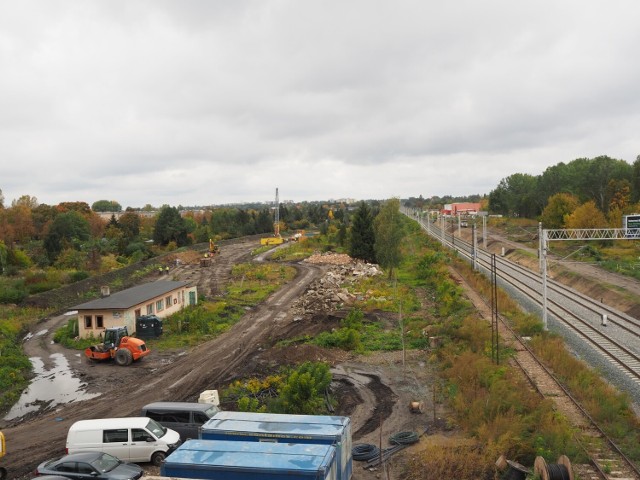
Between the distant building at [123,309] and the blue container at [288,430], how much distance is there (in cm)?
1845

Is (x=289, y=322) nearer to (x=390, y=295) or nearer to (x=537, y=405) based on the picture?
(x=390, y=295)

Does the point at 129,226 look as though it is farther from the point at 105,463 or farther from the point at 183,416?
the point at 105,463

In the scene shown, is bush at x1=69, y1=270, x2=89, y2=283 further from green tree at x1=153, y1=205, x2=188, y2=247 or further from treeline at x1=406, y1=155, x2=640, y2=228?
treeline at x1=406, y1=155, x2=640, y2=228

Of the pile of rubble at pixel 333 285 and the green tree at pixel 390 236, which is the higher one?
the green tree at pixel 390 236

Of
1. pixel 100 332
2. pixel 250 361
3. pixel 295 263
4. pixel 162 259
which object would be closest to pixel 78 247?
pixel 162 259

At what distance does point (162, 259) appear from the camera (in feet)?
225

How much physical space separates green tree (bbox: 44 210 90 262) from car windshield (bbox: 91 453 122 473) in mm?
61153

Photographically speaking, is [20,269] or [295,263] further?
[295,263]

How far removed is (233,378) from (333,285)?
24638mm

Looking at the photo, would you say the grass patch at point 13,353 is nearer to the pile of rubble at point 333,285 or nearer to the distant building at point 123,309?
the distant building at point 123,309

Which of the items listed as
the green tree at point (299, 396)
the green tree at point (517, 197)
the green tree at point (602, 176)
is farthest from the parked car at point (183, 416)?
the green tree at point (517, 197)

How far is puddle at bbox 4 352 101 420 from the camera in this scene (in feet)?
70.1

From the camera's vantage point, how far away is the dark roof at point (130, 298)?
30550mm

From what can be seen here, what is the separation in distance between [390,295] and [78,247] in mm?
54843
